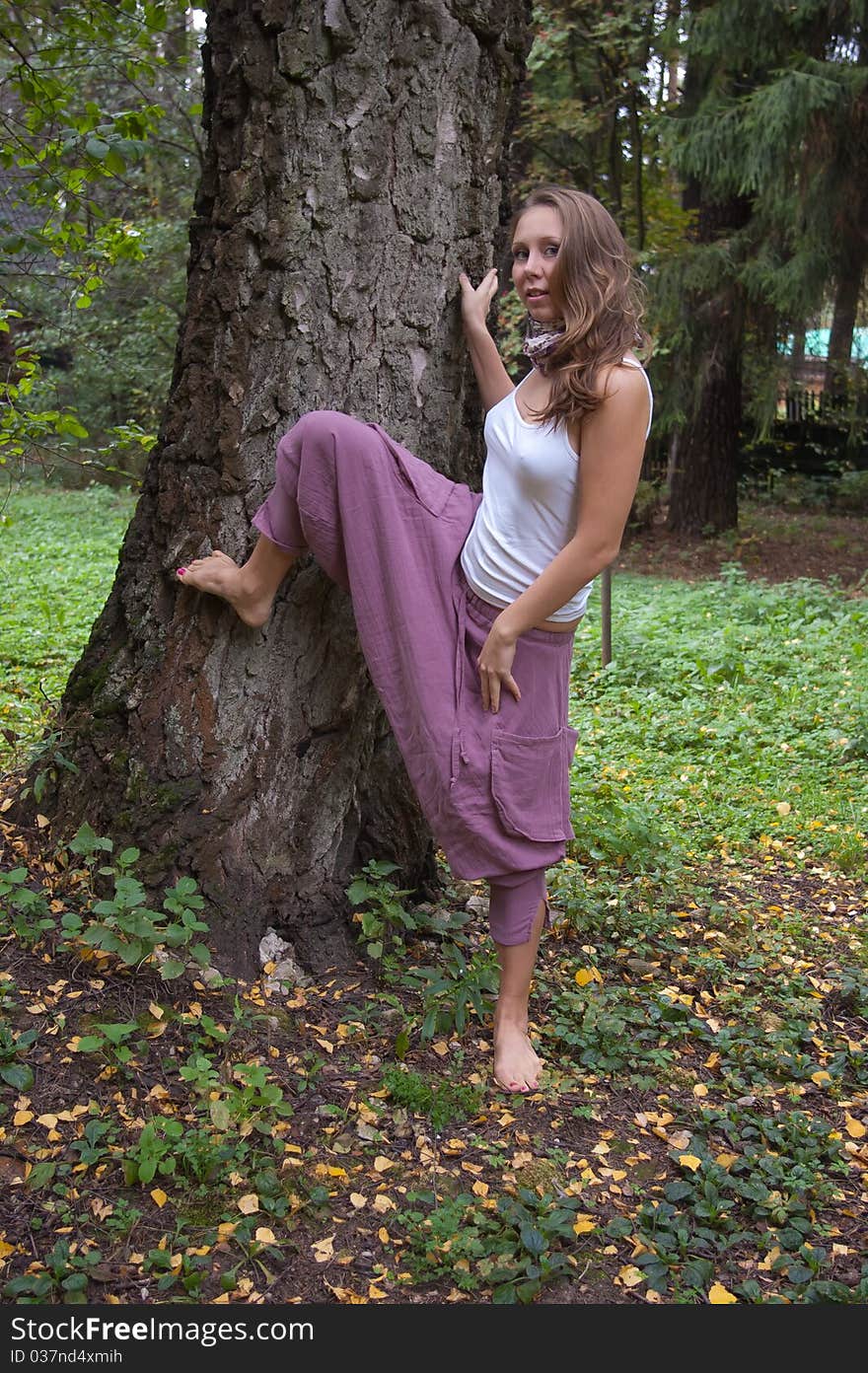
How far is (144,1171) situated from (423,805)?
99 cm

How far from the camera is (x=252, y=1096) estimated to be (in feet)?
8.39

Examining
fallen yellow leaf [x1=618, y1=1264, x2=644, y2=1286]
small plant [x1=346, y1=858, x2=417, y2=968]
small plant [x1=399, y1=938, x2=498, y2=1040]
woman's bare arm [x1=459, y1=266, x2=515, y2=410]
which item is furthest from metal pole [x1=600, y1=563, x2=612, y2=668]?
fallen yellow leaf [x1=618, y1=1264, x2=644, y2=1286]

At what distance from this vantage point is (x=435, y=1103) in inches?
108

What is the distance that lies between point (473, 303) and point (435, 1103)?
1.98 metres

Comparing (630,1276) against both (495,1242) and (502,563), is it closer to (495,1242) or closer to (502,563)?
(495,1242)

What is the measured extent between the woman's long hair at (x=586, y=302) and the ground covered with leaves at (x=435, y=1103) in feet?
4.69

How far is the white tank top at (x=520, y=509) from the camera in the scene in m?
2.62

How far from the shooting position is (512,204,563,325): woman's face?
2.64 meters

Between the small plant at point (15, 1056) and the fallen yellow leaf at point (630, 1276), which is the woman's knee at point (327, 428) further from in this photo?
the fallen yellow leaf at point (630, 1276)

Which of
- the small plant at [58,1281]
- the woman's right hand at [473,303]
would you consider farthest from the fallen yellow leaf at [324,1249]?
the woman's right hand at [473,303]

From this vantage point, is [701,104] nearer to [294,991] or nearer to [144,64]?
[144,64]

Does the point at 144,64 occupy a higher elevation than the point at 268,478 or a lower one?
higher

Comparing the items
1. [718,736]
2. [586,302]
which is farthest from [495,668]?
[718,736]

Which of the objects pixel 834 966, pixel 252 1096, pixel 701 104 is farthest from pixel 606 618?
pixel 701 104
